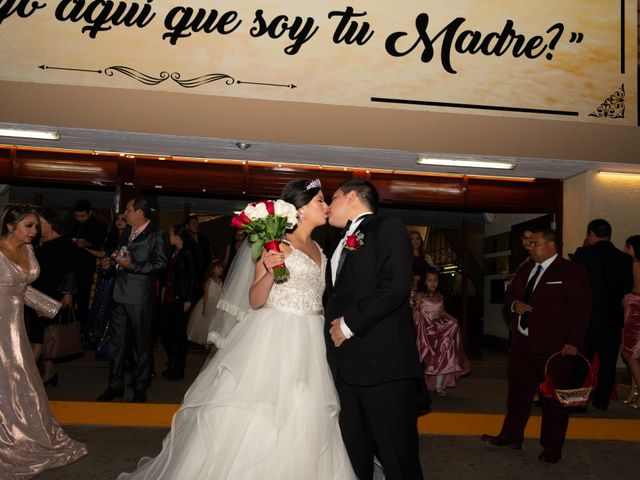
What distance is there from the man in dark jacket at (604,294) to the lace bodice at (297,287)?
421cm

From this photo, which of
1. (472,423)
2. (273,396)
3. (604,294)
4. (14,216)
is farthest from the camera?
(604,294)

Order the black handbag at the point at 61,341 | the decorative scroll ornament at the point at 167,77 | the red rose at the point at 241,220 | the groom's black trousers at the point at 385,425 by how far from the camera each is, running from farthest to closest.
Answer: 1. the decorative scroll ornament at the point at 167,77
2. the black handbag at the point at 61,341
3. the red rose at the point at 241,220
4. the groom's black trousers at the point at 385,425

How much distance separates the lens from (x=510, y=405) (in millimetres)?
5629

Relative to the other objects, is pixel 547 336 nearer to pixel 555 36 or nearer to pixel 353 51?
pixel 353 51

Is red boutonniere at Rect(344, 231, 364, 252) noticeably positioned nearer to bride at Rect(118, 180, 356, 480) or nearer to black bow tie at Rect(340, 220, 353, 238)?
black bow tie at Rect(340, 220, 353, 238)

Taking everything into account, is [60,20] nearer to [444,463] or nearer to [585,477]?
[444,463]

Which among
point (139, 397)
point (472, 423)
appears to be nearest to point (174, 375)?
point (139, 397)

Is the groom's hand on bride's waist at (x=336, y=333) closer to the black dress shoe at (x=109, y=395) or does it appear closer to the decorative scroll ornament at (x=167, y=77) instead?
the black dress shoe at (x=109, y=395)

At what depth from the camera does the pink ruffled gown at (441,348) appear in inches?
293

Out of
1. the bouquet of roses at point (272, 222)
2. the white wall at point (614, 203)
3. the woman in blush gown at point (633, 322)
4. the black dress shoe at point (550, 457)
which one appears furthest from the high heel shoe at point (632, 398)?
the bouquet of roses at point (272, 222)

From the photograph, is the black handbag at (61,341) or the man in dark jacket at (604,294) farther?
the man in dark jacket at (604,294)

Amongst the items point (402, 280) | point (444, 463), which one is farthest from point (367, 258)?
point (444, 463)

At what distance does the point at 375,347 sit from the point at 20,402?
2739mm

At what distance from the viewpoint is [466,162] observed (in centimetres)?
894
